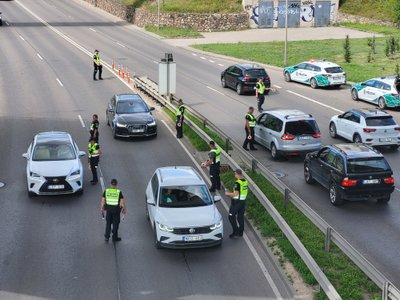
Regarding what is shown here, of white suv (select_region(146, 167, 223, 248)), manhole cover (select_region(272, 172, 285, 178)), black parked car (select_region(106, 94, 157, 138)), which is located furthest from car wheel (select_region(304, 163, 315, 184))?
black parked car (select_region(106, 94, 157, 138))

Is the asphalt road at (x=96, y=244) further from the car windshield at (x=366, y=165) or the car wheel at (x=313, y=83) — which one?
the car wheel at (x=313, y=83)

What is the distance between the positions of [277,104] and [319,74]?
21.7ft

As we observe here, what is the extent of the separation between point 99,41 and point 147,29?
1080cm

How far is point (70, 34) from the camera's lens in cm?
6681

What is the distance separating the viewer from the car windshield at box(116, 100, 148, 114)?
28906 millimetres

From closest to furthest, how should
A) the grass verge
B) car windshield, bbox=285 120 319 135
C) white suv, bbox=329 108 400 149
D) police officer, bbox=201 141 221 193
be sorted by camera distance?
police officer, bbox=201 141 221 193 → car windshield, bbox=285 120 319 135 → white suv, bbox=329 108 400 149 → the grass verge

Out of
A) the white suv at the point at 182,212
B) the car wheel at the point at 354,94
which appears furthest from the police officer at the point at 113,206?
the car wheel at the point at 354,94

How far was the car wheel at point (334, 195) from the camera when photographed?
19.4 meters

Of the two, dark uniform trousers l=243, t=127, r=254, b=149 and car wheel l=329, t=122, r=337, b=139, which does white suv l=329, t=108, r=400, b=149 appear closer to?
car wheel l=329, t=122, r=337, b=139

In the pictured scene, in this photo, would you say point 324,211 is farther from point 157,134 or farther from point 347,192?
point 157,134

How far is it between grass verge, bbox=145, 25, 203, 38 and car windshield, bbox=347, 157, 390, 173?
165ft

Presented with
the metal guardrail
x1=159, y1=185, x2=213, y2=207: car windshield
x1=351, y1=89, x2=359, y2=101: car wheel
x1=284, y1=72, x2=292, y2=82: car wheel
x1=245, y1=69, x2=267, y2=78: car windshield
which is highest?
x1=245, y1=69, x2=267, y2=78: car windshield

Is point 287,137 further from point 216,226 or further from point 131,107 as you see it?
point 216,226

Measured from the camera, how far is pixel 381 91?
115 ft
